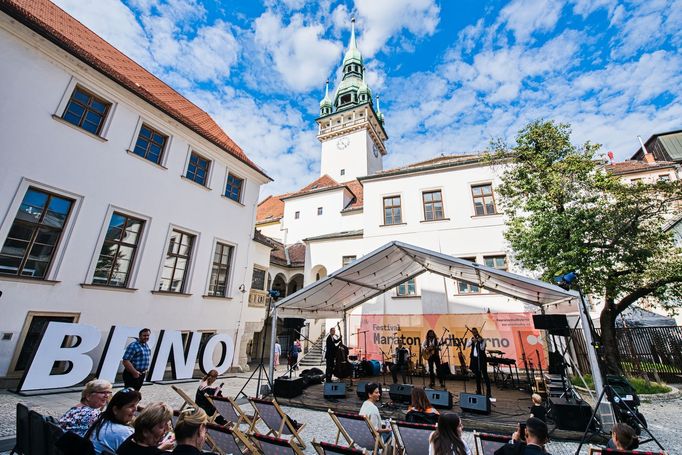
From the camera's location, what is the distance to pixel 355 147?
33.4 m

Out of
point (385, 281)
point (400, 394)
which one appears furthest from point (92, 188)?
point (400, 394)

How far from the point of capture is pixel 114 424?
8.46 feet

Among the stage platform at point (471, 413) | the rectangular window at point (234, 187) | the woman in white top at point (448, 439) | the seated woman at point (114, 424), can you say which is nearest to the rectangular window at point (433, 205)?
the stage platform at point (471, 413)

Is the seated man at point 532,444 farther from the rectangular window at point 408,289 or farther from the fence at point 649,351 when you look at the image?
the rectangular window at point 408,289

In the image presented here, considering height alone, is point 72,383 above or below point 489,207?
below

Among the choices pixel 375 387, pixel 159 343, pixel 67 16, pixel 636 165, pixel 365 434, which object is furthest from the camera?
pixel 636 165

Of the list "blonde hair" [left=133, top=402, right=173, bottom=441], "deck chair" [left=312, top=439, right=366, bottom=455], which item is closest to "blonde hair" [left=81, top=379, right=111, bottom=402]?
"blonde hair" [left=133, top=402, right=173, bottom=441]

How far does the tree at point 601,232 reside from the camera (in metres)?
8.79

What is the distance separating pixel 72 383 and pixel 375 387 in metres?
7.30

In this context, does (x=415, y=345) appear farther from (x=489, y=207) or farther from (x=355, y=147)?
(x=355, y=147)

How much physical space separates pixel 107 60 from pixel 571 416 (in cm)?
1740

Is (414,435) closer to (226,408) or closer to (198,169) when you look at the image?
(226,408)

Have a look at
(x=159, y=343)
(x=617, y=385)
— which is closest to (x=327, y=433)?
(x=617, y=385)

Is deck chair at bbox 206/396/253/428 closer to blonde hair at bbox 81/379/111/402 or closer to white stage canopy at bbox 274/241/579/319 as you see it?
blonde hair at bbox 81/379/111/402
